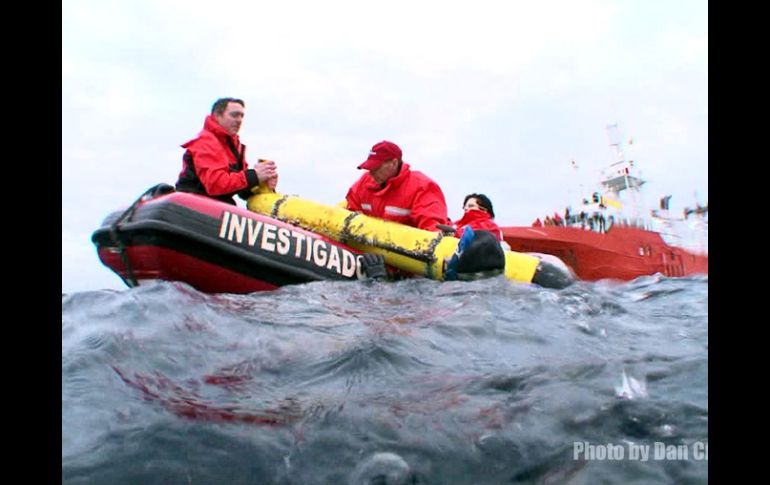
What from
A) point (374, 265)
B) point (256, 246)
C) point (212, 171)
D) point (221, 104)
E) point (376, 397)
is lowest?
point (376, 397)

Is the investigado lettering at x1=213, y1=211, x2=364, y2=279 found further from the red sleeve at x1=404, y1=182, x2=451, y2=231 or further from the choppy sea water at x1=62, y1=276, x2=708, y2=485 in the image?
the choppy sea water at x1=62, y1=276, x2=708, y2=485

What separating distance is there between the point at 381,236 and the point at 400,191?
0.66 m

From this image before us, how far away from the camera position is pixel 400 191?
5395 mm

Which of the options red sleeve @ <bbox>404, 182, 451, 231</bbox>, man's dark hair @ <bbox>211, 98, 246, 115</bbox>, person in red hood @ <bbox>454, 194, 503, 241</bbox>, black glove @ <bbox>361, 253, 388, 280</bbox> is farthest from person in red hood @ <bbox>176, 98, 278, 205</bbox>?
person in red hood @ <bbox>454, 194, 503, 241</bbox>

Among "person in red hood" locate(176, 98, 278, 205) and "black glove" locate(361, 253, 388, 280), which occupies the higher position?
"person in red hood" locate(176, 98, 278, 205)

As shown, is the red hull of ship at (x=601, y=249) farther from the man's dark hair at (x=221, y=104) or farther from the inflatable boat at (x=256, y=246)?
the man's dark hair at (x=221, y=104)

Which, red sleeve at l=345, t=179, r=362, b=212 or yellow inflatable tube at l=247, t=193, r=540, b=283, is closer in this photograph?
yellow inflatable tube at l=247, t=193, r=540, b=283

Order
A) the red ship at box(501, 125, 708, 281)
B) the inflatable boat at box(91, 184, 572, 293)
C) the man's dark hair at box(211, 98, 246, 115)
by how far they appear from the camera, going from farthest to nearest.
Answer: the red ship at box(501, 125, 708, 281), the man's dark hair at box(211, 98, 246, 115), the inflatable boat at box(91, 184, 572, 293)

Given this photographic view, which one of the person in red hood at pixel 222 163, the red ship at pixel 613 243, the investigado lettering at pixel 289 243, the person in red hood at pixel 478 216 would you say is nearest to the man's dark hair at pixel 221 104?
the person in red hood at pixel 222 163

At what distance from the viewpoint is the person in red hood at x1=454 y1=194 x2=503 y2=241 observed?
17.5 feet

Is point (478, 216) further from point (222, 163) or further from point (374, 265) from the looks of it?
point (222, 163)

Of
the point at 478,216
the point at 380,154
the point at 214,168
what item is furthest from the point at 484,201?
the point at 214,168

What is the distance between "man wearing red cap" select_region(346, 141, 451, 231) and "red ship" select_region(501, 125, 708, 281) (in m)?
4.22
